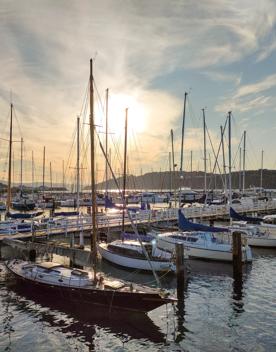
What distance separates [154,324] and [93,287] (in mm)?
3589

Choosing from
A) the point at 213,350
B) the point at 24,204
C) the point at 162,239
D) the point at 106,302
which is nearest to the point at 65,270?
the point at 106,302

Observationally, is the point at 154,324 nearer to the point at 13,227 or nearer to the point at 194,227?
the point at 194,227

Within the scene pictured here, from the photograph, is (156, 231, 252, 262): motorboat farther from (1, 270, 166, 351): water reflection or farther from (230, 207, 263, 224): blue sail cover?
(1, 270, 166, 351): water reflection

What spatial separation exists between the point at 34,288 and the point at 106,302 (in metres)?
5.06

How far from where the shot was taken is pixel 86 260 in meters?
25.3

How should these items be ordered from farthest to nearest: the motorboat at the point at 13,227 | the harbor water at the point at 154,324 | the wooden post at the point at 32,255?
the motorboat at the point at 13,227 → the wooden post at the point at 32,255 → the harbor water at the point at 154,324

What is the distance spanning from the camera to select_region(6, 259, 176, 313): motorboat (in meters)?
17.0

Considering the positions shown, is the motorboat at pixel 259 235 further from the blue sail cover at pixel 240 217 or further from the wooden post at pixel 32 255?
the wooden post at pixel 32 255

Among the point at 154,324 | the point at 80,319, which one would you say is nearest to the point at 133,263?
the point at 80,319

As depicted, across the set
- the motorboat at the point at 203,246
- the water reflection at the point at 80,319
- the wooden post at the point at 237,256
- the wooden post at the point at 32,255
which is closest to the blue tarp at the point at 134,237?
the motorboat at the point at 203,246

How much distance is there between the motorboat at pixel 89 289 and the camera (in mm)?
16984

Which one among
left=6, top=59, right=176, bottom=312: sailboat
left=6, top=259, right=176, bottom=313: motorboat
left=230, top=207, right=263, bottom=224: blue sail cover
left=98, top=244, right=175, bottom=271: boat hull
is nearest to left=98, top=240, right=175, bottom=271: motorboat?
left=98, top=244, right=175, bottom=271: boat hull

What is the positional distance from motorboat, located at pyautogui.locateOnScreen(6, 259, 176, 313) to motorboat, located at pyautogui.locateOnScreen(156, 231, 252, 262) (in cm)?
1086

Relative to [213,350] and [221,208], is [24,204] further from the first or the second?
[213,350]
